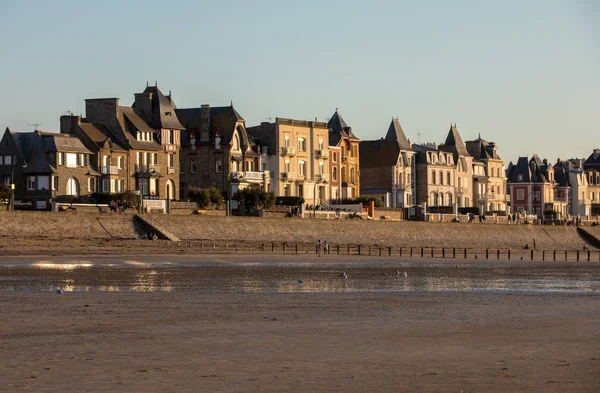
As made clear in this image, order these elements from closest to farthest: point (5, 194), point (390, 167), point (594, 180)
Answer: point (5, 194) → point (390, 167) → point (594, 180)

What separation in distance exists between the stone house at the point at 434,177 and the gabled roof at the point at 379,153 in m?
5.51

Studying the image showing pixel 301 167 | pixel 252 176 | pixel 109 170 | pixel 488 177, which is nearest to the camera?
pixel 109 170

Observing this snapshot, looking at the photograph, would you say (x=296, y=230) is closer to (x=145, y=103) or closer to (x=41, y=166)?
(x=145, y=103)

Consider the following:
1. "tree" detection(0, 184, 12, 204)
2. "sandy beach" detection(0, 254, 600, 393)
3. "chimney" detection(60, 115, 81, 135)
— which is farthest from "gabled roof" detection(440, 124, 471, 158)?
"sandy beach" detection(0, 254, 600, 393)

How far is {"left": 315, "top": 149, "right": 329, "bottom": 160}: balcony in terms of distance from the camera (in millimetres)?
111750

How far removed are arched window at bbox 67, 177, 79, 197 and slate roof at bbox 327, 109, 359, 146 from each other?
1441 inches

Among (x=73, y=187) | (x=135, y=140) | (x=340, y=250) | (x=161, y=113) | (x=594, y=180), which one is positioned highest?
(x=161, y=113)

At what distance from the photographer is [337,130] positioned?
4692 inches

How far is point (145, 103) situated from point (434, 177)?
45.9 meters

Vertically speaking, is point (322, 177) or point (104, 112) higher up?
point (104, 112)

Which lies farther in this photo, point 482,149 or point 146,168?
point 482,149

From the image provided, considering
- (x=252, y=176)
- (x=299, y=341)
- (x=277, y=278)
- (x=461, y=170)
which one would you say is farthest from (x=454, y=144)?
(x=299, y=341)

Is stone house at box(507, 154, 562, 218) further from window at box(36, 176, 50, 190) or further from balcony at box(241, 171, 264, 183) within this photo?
window at box(36, 176, 50, 190)

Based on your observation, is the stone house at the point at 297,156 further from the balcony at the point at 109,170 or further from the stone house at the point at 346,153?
the balcony at the point at 109,170
